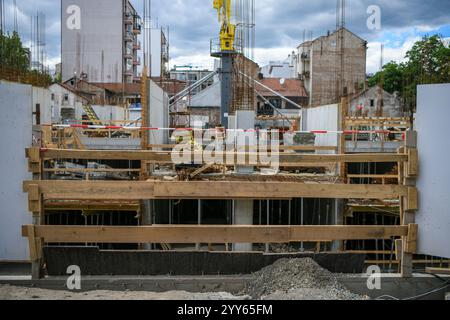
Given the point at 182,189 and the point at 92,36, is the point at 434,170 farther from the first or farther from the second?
the point at 92,36

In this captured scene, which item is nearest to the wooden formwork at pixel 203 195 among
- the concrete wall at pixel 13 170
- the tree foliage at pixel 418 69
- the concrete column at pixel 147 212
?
the concrete wall at pixel 13 170

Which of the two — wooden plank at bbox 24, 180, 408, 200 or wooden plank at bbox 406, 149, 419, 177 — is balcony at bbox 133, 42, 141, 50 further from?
wooden plank at bbox 406, 149, 419, 177

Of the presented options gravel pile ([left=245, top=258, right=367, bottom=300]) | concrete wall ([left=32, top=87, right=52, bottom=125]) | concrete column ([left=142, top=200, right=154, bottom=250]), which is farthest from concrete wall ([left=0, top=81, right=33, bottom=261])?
concrete wall ([left=32, top=87, right=52, bottom=125])

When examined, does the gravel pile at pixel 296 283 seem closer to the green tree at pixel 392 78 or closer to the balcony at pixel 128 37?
the green tree at pixel 392 78

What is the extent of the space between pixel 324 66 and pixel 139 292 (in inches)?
1897

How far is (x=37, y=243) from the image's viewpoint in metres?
4.84

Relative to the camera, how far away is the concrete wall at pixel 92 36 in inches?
2128

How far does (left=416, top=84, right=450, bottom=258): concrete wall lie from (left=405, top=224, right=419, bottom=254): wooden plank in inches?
2.1

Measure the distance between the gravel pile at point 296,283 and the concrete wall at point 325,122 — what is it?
8.80 meters

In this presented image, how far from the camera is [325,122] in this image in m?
15.4

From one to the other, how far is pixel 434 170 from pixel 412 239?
2.60 feet

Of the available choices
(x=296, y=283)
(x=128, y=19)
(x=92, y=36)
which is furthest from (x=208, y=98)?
(x=296, y=283)

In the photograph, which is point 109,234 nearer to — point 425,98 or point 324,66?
point 425,98

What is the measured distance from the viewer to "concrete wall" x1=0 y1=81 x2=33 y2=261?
501 cm
